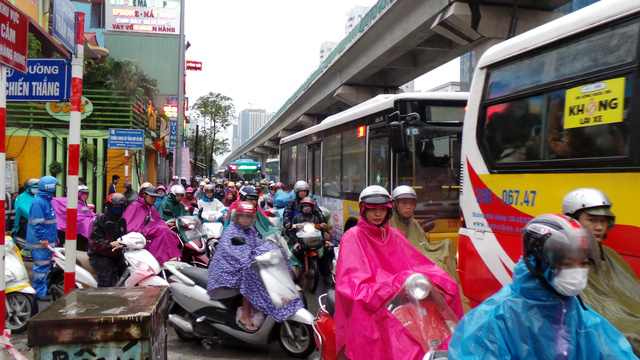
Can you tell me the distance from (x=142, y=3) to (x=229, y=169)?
1661 cm

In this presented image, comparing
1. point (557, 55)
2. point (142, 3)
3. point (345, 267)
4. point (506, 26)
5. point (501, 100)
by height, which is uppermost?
point (142, 3)

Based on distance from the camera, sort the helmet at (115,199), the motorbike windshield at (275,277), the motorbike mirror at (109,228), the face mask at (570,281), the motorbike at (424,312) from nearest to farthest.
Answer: the face mask at (570,281) < the motorbike at (424,312) < the motorbike windshield at (275,277) < the motorbike mirror at (109,228) < the helmet at (115,199)

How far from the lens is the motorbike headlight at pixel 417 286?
2.52 metres

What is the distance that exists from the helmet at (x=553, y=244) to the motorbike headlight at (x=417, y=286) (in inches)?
39.4

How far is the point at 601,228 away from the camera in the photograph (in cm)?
281

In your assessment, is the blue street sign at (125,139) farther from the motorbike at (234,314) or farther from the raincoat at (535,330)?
the raincoat at (535,330)

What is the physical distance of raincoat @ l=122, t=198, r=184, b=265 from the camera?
19.9 feet

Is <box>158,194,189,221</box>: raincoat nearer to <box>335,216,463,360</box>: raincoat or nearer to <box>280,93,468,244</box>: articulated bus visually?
<box>280,93,468,244</box>: articulated bus

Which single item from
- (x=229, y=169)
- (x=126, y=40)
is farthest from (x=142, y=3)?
(x=229, y=169)

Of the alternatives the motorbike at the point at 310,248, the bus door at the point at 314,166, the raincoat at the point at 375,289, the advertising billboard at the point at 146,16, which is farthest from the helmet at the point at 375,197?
the advertising billboard at the point at 146,16

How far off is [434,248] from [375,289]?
202 cm

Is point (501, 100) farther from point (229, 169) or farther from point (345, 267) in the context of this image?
point (229, 169)

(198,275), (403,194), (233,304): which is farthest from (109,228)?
(403,194)

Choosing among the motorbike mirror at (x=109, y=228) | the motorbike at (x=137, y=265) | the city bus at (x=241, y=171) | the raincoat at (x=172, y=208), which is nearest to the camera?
the motorbike at (x=137, y=265)
